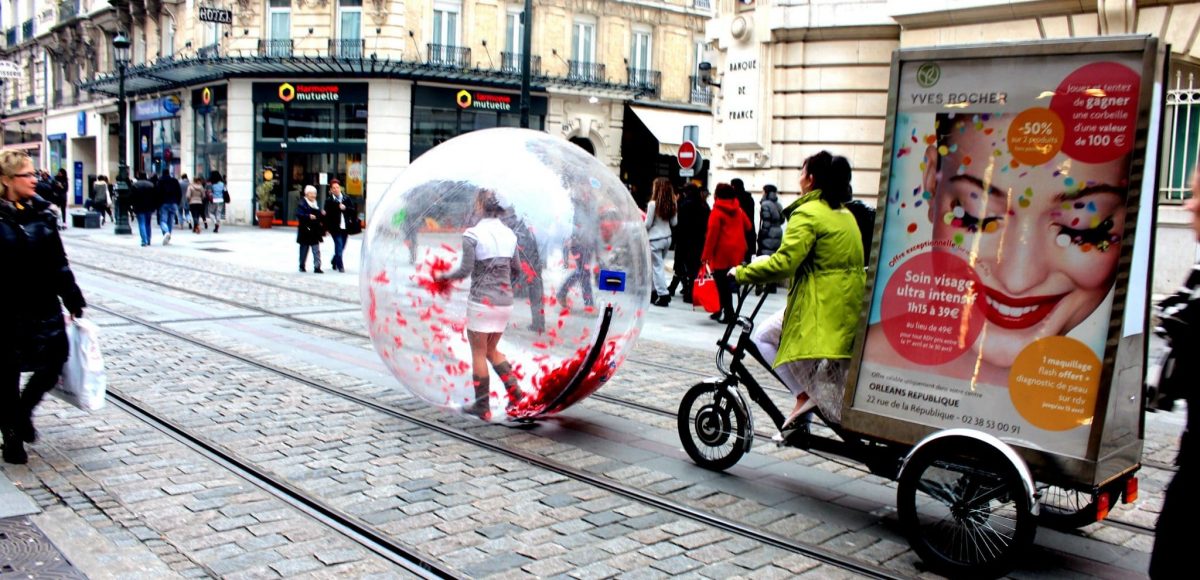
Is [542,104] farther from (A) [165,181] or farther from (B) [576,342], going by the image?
(B) [576,342]

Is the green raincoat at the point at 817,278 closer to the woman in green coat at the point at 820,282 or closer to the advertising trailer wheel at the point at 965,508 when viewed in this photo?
the woman in green coat at the point at 820,282

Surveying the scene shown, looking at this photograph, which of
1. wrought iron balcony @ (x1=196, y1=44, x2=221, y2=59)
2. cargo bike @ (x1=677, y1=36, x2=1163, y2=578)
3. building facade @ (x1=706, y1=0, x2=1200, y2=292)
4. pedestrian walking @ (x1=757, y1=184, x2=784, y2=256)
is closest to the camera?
cargo bike @ (x1=677, y1=36, x2=1163, y2=578)

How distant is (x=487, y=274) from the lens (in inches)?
233

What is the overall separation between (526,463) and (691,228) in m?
8.36

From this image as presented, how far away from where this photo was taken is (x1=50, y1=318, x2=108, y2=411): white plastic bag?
19.3 ft

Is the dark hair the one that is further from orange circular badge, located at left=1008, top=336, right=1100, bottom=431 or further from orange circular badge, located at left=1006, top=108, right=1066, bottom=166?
orange circular badge, located at left=1008, top=336, right=1100, bottom=431

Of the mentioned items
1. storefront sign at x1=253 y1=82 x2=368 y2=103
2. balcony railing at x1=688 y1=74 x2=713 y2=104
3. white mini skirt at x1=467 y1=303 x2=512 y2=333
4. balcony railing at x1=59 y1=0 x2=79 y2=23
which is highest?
balcony railing at x1=59 y1=0 x2=79 y2=23

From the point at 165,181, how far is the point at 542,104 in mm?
13128

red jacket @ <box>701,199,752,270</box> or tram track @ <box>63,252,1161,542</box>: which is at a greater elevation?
red jacket @ <box>701,199,752,270</box>

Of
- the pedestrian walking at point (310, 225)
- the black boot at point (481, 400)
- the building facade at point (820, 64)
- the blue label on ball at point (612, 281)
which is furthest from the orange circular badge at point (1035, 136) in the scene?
the pedestrian walking at point (310, 225)

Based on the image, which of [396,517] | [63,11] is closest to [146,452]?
[396,517]

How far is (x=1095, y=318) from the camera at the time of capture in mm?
4336

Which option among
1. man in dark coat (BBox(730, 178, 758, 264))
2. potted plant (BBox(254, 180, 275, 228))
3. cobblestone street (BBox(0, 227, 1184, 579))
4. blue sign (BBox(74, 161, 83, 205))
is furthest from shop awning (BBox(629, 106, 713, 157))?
blue sign (BBox(74, 161, 83, 205))

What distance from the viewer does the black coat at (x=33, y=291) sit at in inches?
220
